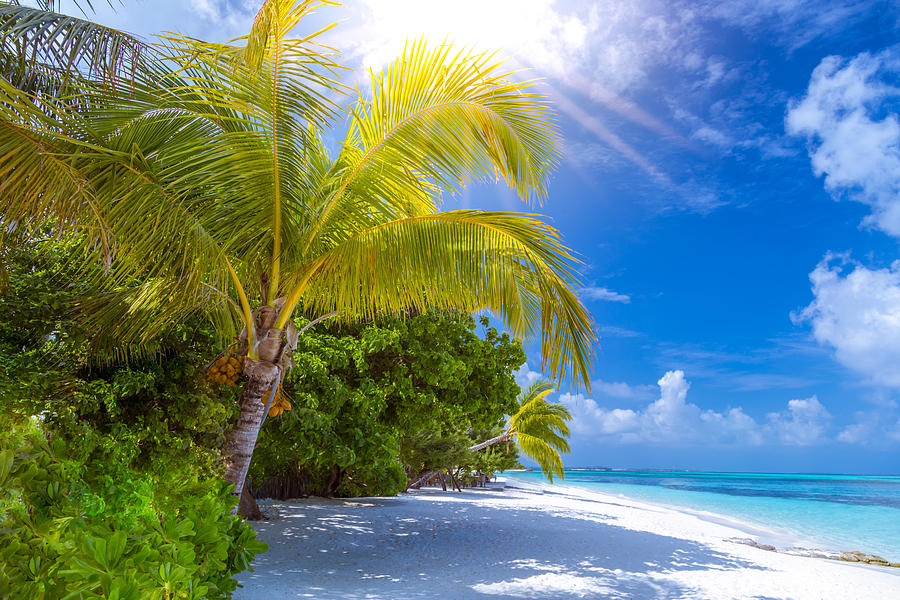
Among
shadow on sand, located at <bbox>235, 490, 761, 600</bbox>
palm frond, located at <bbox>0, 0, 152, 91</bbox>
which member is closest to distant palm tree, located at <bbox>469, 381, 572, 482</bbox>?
shadow on sand, located at <bbox>235, 490, 761, 600</bbox>

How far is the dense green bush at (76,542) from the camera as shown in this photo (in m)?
1.78

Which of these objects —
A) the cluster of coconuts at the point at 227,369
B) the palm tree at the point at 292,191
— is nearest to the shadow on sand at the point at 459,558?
the cluster of coconuts at the point at 227,369

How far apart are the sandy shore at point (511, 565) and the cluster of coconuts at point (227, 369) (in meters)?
2.35

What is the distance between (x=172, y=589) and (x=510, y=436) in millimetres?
20934

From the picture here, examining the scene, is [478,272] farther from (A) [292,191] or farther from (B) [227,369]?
(B) [227,369]

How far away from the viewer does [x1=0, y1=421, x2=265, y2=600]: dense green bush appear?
178cm

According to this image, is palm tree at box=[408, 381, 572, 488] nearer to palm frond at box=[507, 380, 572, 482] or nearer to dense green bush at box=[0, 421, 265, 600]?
palm frond at box=[507, 380, 572, 482]

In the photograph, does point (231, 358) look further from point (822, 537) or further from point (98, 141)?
point (822, 537)

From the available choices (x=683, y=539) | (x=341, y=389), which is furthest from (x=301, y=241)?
(x=683, y=539)

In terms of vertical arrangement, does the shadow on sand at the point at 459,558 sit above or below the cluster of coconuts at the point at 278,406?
below

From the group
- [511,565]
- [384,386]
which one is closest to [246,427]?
[384,386]

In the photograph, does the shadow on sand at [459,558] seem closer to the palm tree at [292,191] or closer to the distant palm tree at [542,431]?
the palm tree at [292,191]

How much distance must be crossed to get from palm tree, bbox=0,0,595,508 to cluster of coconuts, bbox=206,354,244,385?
351 millimetres

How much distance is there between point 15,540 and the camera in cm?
204
